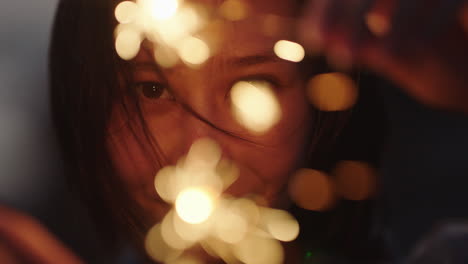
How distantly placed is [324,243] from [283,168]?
0.24 meters

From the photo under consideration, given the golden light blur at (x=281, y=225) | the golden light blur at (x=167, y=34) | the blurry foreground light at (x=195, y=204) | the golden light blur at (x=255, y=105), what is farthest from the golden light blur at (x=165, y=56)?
the golden light blur at (x=281, y=225)

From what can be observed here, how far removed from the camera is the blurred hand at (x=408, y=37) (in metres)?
0.58

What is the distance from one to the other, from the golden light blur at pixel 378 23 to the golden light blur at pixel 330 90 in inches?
11.5

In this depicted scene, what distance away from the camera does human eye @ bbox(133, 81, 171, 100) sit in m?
0.86

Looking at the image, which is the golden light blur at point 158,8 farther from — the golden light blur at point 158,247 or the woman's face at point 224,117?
the golden light blur at point 158,247

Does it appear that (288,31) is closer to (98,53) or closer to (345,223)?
(98,53)

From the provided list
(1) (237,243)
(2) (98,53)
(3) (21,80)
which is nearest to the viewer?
(2) (98,53)

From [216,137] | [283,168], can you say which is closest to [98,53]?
[216,137]

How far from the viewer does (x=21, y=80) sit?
125 cm

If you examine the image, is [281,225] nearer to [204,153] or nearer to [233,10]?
[204,153]

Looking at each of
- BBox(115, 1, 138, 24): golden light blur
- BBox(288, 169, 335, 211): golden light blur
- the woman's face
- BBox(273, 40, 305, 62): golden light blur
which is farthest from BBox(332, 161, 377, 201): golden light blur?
BBox(115, 1, 138, 24): golden light blur

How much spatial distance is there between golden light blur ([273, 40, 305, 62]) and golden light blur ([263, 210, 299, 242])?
0.90ft

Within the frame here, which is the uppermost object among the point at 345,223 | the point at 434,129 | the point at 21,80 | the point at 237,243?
the point at 434,129

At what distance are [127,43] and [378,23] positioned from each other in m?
0.37
